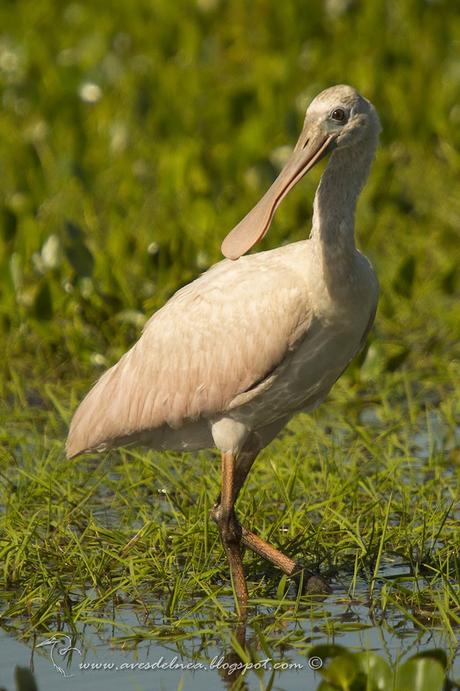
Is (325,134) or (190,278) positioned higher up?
(325,134)

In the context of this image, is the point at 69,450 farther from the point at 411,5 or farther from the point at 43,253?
the point at 411,5

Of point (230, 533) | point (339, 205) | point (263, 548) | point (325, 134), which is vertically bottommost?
point (263, 548)

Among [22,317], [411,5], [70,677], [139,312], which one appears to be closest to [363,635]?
[70,677]

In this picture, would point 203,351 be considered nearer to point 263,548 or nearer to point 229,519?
point 229,519

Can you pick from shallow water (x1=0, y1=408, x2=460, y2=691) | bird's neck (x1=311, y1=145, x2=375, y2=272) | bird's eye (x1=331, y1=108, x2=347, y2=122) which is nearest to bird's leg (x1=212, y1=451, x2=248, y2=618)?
shallow water (x1=0, y1=408, x2=460, y2=691)

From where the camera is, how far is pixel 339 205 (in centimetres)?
509

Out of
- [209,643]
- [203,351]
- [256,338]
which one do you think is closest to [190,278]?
[203,351]

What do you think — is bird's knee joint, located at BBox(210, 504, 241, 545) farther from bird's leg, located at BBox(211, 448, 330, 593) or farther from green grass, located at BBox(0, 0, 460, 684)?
green grass, located at BBox(0, 0, 460, 684)

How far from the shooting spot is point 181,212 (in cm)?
970

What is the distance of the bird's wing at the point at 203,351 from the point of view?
5.15 metres

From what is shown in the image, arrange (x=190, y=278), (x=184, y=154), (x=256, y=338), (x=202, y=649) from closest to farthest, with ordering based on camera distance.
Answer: (x=202, y=649) → (x=256, y=338) → (x=190, y=278) → (x=184, y=154)

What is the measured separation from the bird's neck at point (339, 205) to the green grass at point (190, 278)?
0.95 m

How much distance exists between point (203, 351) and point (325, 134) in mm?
860

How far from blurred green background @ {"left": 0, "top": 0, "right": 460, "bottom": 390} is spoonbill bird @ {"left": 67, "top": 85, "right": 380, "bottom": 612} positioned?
1.73 meters
